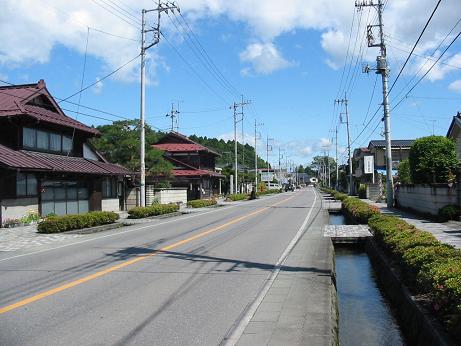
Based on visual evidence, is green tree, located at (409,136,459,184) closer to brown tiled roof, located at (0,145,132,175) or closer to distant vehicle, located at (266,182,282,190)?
brown tiled roof, located at (0,145,132,175)

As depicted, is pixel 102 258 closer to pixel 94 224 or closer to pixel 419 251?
pixel 419 251

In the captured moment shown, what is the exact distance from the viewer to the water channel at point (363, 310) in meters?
7.33

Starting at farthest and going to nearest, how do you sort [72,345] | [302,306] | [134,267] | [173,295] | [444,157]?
1. [444,157]
2. [134,267]
3. [173,295]
4. [302,306]
5. [72,345]

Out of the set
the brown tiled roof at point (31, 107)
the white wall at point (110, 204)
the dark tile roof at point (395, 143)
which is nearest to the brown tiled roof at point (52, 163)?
the brown tiled roof at point (31, 107)

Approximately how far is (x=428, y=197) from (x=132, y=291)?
764 inches

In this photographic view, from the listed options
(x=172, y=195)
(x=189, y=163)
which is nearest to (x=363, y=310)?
(x=172, y=195)

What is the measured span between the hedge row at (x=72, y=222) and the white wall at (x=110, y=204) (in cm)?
1049

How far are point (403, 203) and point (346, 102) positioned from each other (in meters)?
41.0

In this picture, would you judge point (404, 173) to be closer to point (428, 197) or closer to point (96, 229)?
point (428, 197)

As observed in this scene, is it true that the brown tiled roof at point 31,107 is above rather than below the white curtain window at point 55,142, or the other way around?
above

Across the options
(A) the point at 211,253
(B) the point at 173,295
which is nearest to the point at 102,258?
(A) the point at 211,253

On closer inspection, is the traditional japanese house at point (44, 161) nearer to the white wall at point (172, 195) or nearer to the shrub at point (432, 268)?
the white wall at point (172, 195)

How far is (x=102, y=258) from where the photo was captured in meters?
12.4

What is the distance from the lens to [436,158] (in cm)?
2484
